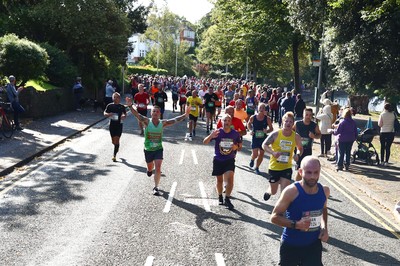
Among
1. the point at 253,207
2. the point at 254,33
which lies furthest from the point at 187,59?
the point at 253,207

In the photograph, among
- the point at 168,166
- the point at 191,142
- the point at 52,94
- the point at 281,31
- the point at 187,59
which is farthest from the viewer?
the point at 187,59

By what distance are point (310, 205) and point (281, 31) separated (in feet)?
106

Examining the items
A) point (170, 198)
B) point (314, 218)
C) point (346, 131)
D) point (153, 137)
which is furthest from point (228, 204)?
point (346, 131)

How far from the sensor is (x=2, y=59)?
21312mm

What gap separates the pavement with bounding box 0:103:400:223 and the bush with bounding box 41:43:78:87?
253 inches

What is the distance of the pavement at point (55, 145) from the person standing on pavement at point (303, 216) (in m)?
3.22

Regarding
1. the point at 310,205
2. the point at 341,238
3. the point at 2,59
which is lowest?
the point at 341,238

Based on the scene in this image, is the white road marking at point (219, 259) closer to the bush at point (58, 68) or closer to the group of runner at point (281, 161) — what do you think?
the group of runner at point (281, 161)

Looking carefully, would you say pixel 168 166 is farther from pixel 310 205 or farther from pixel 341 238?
pixel 310 205

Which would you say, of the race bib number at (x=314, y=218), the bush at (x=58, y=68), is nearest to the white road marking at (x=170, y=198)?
the race bib number at (x=314, y=218)

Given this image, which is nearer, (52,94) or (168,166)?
(168,166)

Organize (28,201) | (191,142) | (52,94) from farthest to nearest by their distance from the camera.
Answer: (52,94) → (191,142) → (28,201)

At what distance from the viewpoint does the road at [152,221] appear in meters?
6.90

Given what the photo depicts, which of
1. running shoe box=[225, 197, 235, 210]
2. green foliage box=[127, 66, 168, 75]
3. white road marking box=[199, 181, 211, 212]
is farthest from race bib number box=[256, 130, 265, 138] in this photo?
green foliage box=[127, 66, 168, 75]
